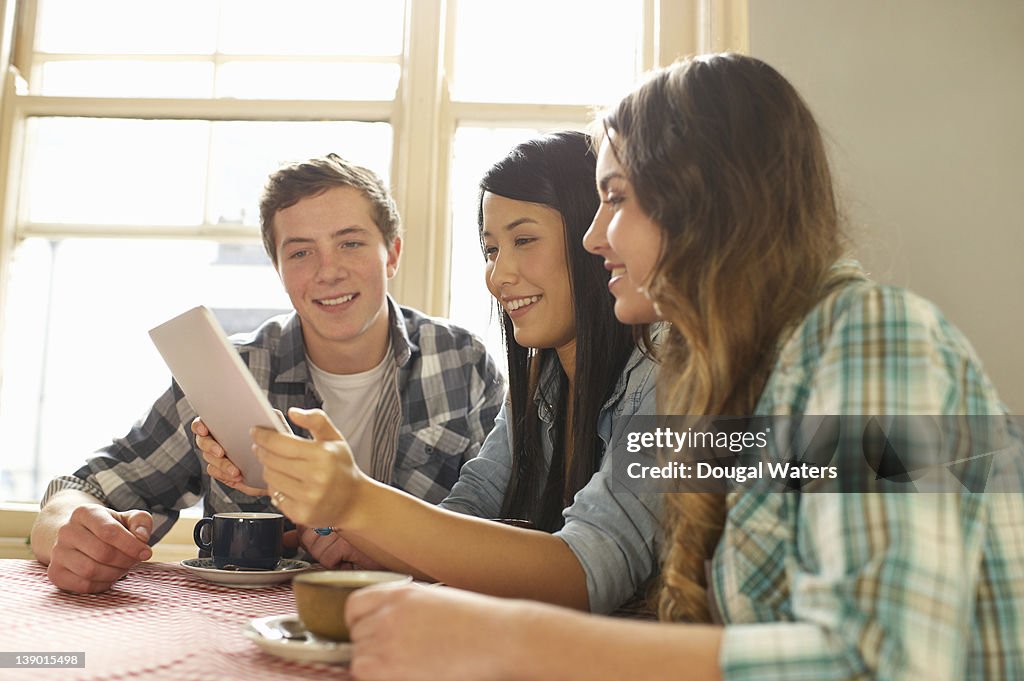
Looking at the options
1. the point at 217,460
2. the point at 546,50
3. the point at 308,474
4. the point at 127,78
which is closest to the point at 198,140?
the point at 127,78

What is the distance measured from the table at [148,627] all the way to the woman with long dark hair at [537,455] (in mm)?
143

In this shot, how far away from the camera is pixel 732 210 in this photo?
836 mm

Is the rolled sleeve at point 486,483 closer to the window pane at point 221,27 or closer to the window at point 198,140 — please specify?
the window at point 198,140

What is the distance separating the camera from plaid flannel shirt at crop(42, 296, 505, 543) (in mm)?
1724

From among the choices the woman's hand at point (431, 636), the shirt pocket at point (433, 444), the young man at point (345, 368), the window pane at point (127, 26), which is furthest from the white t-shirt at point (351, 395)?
the woman's hand at point (431, 636)

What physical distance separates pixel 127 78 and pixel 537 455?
5.54 ft

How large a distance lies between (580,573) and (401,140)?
1.50 metres

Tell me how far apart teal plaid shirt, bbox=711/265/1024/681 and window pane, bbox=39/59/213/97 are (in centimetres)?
206

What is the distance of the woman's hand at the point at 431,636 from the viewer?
638 mm

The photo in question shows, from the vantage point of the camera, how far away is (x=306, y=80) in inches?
91.6

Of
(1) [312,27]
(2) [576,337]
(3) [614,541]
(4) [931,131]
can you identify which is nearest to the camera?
(3) [614,541]

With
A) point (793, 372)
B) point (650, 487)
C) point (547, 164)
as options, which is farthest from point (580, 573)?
point (547, 164)

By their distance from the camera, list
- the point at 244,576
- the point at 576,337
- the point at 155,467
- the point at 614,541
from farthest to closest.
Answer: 1. the point at 155,467
2. the point at 576,337
3. the point at 244,576
4. the point at 614,541

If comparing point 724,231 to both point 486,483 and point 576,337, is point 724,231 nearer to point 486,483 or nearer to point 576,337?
point 576,337
